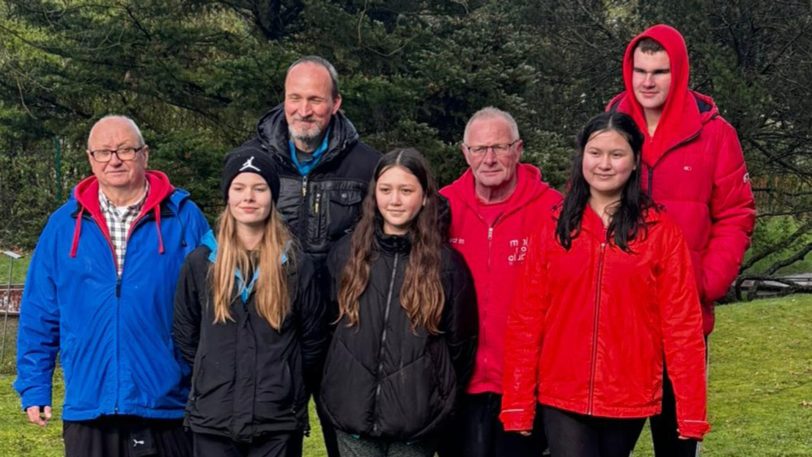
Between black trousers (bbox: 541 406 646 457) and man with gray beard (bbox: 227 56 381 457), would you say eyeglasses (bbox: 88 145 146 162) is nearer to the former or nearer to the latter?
man with gray beard (bbox: 227 56 381 457)

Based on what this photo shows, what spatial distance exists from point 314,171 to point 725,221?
1.64 m

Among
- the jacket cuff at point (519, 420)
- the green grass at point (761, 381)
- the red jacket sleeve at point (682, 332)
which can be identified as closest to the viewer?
the red jacket sleeve at point (682, 332)

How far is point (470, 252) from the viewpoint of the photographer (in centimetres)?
374

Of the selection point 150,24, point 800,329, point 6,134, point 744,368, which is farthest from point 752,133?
point 6,134

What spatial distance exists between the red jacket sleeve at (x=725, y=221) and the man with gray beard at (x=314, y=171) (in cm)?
139

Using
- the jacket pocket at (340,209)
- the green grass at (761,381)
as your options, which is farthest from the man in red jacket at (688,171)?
the green grass at (761,381)

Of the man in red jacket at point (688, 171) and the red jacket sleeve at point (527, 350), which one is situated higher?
the man in red jacket at point (688, 171)

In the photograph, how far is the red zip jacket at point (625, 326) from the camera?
129 inches

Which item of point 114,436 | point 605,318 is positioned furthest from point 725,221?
point 114,436

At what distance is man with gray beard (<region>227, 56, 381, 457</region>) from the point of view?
3.93 metres

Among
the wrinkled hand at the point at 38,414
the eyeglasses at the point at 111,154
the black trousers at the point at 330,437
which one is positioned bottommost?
the black trousers at the point at 330,437

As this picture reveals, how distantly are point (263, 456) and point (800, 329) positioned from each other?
965cm

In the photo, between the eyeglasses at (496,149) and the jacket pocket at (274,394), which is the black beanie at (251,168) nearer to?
the jacket pocket at (274,394)

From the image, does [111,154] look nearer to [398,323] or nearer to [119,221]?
[119,221]
